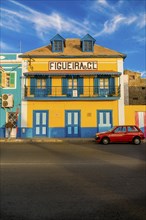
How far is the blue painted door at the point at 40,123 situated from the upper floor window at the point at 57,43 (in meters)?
6.93

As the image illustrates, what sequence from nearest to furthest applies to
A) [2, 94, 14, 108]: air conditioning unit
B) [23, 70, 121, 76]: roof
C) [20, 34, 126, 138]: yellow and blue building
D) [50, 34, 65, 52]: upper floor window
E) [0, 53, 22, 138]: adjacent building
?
[23, 70, 121, 76]: roof, [2, 94, 14, 108]: air conditioning unit, [0, 53, 22, 138]: adjacent building, [20, 34, 126, 138]: yellow and blue building, [50, 34, 65, 52]: upper floor window

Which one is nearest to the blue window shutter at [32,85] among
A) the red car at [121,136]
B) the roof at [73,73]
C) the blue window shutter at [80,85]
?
the roof at [73,73]

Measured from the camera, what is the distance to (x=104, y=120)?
23.9m

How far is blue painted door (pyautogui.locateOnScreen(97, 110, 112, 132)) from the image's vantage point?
23781 millimetres

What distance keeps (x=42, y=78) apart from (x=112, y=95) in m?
7.30

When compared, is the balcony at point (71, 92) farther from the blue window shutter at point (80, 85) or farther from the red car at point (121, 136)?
the red car at point (121, 136)

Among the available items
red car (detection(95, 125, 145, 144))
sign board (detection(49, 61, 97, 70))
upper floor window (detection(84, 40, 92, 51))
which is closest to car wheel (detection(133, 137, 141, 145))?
red car (detection(95, 125, 145, 144))

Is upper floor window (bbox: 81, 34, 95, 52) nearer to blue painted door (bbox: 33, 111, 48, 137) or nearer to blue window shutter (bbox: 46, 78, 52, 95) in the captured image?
blue window shutter (bbox: 46, 78, 52, 95)

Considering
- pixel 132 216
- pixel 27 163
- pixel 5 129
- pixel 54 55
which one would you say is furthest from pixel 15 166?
pixel 54 55

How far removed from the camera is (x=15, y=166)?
873cm

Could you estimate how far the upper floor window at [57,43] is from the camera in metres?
25.3

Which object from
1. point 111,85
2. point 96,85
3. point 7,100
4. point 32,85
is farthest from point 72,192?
point 111,85

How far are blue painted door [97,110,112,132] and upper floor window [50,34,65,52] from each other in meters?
7.97

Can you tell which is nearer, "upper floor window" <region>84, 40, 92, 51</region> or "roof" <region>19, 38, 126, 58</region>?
"roof" <region>19, 38, 126, 58</region>
